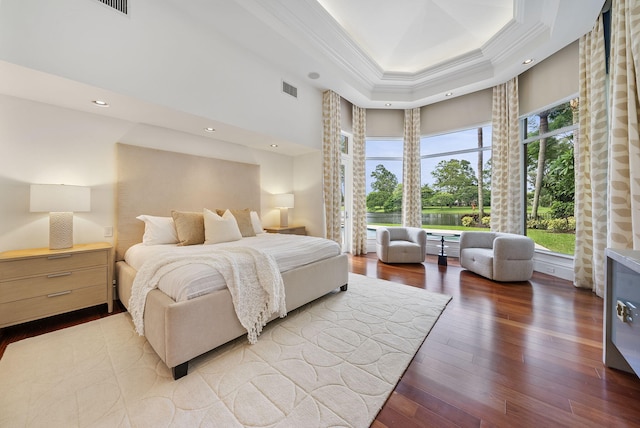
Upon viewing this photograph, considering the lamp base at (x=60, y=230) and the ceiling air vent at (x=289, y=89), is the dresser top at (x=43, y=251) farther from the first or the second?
the ceiling air vent at (x=289, y=89)

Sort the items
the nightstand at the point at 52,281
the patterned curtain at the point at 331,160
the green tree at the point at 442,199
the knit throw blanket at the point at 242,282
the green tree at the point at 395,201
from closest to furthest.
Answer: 1. the knit throw blanket at the point at 242,282
2. the nightstand at the point at 52,281
3. the patterned curtain at the point at 331,160
4. the green tree at the point at 442,199
5. the green tree at the point at 395,201

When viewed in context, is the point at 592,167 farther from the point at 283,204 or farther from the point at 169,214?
the point at 169,214

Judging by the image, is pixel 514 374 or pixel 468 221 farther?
pixel 468 221

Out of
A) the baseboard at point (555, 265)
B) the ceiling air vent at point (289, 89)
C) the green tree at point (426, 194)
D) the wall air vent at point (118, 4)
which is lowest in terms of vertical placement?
the baseboard at point (555, 265)

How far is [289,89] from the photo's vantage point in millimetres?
3965

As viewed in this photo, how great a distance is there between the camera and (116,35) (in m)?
2.26

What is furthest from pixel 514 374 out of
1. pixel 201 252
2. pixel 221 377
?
pixel 201 252

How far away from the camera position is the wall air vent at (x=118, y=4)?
7.24 feet

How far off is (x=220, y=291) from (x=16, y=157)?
250 centimetres

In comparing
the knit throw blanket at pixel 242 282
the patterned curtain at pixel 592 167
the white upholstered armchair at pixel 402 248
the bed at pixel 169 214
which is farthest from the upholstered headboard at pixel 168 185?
the patterned curtain at pixel 592 167

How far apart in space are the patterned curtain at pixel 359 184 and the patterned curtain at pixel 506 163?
8.11 ft

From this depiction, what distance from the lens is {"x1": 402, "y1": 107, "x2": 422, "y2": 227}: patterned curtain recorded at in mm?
5371

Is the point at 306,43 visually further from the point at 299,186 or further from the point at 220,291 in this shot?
the point at 220,291

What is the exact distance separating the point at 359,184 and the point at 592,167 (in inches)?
138
